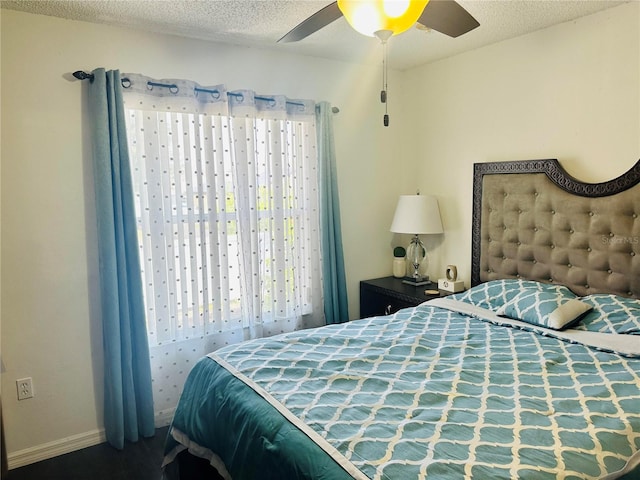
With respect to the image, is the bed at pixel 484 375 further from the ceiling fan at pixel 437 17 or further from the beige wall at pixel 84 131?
the ceiling fan at pixel 437 17

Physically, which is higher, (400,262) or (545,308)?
(400,262)

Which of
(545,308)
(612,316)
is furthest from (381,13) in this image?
(612,316)

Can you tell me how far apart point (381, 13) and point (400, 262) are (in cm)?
250

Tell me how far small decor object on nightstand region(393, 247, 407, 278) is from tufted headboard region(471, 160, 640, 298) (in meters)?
0.64

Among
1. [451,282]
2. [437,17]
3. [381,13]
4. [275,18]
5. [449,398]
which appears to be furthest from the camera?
[451,282]

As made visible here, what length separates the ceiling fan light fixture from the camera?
1475 millimetres

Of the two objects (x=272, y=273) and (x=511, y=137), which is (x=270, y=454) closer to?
(x=272, y=273)

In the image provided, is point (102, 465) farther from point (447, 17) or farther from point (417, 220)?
point (447, 17)

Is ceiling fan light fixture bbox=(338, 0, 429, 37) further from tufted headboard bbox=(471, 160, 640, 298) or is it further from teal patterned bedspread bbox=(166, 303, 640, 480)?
tufted headboard bbox=(471, 160, 640, 298)

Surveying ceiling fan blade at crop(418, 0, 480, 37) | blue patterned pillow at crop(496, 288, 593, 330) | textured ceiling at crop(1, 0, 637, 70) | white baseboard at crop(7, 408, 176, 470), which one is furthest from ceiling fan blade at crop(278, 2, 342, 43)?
white baseboard at crop(7, 408, 176, 470)

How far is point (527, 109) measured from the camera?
297 cm

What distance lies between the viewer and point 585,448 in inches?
52.9

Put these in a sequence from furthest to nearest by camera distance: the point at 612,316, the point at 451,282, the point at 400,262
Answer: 1. the point at 400,262
2. the point at 451,282
3. the point at 612,316

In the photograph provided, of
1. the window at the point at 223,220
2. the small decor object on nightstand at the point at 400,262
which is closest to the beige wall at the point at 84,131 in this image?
the window at the point at 223,220
